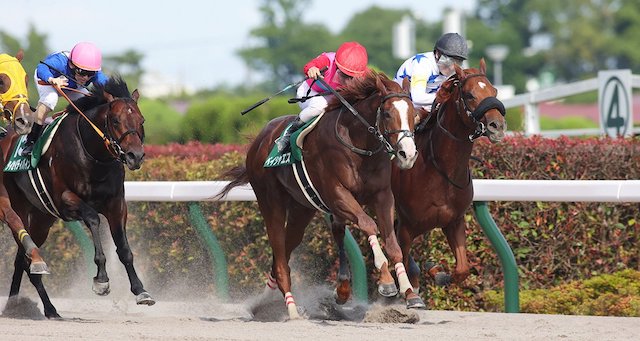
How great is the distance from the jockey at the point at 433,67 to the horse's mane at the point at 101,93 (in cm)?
182

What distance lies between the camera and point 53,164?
7902 millimetres

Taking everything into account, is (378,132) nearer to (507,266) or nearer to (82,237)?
(507,266)

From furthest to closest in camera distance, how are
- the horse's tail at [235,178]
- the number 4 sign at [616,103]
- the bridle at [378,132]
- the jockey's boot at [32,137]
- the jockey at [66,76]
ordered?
the number 4 sign at [616,103] → the horse's tail at [235,178] → the jockey's boot at [32,137] → the jockey at [66,76] → the bridle at [378,132]

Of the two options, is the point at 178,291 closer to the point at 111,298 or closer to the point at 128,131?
the point at 111,298

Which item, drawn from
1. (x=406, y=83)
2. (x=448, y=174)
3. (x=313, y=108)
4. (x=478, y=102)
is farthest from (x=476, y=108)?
(x=313, y=108)

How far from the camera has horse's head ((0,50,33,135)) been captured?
25.8 ft

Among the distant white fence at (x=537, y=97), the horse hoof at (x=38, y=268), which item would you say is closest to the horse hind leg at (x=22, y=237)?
the horse hoof at (x=38, y=268)

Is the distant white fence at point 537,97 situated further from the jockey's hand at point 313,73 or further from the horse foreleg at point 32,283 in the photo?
the horse foreleg at point 32,283

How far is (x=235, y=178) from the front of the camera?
335 inches

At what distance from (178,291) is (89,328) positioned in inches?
92.7

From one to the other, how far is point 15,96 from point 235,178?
1.62m

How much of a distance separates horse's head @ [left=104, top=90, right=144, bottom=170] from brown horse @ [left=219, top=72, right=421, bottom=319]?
3.14ft

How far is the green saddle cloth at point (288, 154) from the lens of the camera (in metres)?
7.50

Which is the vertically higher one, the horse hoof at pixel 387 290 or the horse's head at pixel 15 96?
the horse's head at pixel 15 96
